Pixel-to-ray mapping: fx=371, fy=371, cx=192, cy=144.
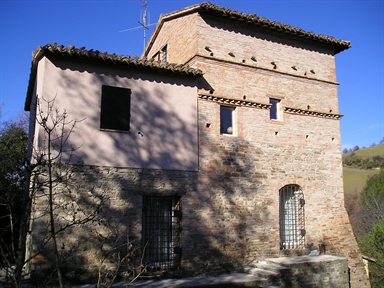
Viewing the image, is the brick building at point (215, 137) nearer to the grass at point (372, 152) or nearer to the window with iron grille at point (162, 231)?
the window with iron grille at point (162, 231)

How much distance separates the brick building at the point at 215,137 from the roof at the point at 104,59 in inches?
1.1

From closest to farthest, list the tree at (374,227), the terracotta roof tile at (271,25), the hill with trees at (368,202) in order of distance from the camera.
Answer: the terracotta roof tile at (271,25)
the tree at (374,227)
the hill with trees at (368,202)

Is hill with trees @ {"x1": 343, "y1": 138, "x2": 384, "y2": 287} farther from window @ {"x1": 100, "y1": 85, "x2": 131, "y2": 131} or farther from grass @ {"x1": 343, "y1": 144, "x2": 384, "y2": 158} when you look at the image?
window @ {"x1": 100, "y1": 85, "x2": 131, "y2": 131}

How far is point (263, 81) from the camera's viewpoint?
1144 cm

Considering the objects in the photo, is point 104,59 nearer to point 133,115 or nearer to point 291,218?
point 133,115

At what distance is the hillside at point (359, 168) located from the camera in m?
42.9

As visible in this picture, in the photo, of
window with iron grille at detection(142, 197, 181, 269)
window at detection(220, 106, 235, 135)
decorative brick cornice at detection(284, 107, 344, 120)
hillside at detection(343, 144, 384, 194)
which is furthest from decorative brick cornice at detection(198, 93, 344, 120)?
hillside at detection(343, 144, 384, 194)

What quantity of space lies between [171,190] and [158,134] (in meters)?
1.48

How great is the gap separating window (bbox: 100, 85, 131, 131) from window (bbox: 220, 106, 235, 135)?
2783mm

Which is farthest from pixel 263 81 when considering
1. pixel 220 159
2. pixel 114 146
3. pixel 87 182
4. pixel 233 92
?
pixel 87 182

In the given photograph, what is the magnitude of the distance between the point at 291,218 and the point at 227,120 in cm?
366

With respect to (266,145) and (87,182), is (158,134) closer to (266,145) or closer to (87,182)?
(87,182)

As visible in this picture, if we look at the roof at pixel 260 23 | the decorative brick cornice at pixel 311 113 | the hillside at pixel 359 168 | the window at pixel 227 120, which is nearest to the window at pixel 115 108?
the window at pixel 227 120

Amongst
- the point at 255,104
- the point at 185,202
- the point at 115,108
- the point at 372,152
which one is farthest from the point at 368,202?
the point at 115,108
